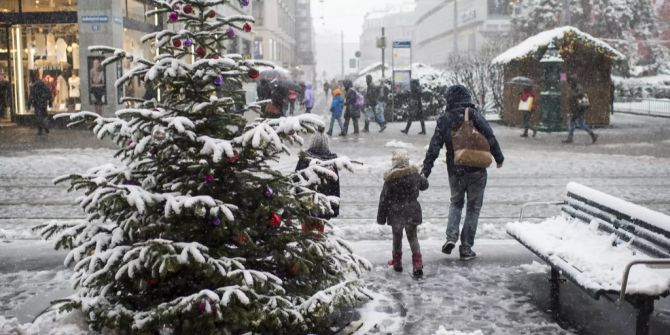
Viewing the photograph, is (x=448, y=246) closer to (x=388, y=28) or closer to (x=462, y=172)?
(x=462, y=172)

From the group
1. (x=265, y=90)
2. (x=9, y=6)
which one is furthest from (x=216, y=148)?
(x=9, y=6)

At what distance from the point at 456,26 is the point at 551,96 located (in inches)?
930

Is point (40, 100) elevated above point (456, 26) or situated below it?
below

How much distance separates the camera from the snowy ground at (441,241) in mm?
5508

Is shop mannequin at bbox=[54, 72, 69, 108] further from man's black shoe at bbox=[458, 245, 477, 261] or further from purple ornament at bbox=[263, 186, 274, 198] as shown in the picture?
purple ornament at bbox=[263, 186, 274, 198]

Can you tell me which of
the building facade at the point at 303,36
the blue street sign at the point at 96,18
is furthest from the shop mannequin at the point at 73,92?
the building facade at the point at 303,36

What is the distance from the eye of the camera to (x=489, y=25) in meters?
75.2

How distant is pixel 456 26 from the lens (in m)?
44.9

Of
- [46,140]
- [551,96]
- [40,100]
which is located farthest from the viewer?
[551,96]

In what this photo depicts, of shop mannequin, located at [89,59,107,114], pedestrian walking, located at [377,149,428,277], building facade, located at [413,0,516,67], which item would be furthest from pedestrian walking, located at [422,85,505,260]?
building facade, located at [413,0,516,67]

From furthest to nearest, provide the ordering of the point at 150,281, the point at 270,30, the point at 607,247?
the point at 270,30
the point at 607,247
the point at 150,281

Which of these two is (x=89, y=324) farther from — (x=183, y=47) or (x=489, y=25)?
(x=489, y=25)

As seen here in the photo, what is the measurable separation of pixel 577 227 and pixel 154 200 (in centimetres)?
390

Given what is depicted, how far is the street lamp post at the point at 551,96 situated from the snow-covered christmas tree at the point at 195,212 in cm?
1884
